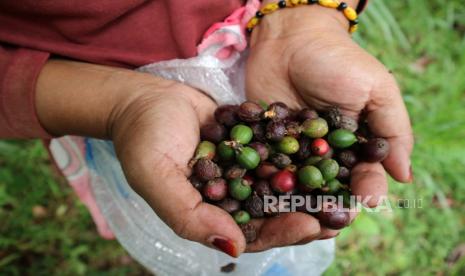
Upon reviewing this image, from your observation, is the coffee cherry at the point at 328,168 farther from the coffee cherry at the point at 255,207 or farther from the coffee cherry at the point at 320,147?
the coffee cherry at the point at 255,207

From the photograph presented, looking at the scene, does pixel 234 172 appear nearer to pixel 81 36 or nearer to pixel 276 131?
pixel 276 131

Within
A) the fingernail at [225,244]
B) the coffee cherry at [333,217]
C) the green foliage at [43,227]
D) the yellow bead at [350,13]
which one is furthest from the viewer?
the green foliage at [43,227]

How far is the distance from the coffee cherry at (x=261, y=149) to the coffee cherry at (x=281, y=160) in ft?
0.21

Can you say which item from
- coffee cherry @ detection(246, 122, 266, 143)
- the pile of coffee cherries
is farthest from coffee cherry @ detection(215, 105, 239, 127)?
coffee cherry @ detection(246, 122, 266, 143)

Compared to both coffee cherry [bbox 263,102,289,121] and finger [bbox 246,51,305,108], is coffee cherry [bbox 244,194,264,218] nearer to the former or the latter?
coffee cherry [bbox 263,102,289,121]

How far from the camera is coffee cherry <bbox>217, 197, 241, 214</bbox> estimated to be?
8.01ft

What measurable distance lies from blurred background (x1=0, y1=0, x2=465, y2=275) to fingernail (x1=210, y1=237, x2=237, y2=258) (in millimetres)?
2243

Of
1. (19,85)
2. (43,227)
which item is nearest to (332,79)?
Answer: (19,85)

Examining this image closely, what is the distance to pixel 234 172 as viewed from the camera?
2535 millimetres

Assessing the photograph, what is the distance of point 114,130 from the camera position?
2.45m

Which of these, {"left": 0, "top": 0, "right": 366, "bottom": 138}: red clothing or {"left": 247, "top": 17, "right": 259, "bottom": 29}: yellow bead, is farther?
{"left": 247, "top": 17, "right": 259, "bottom": 29}: yellow bead

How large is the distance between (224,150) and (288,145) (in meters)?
0.38

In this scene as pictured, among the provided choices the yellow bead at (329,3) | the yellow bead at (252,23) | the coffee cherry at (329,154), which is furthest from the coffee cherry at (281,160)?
the yellow bead at (329,3)

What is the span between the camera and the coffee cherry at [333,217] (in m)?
2.27
